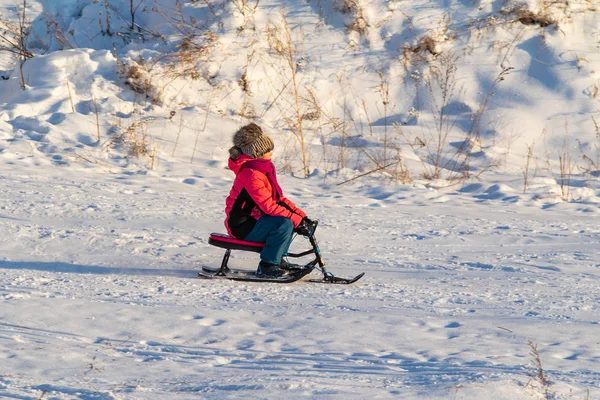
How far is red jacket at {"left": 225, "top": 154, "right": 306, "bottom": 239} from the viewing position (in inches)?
203

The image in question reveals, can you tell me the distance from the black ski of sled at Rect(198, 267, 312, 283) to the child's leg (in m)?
0.13

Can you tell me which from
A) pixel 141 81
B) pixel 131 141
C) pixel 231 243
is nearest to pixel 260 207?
pixel 231 243

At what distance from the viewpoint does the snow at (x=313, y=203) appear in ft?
12.2

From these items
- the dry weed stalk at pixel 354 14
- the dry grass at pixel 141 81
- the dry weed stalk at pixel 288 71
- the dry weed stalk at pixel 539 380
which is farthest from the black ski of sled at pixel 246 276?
the dry weed stalk at pixel 354 14

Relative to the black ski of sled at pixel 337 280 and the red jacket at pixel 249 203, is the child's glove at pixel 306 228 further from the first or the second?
the black ski of sled at pixel 337 280

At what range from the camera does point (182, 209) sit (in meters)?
7.24

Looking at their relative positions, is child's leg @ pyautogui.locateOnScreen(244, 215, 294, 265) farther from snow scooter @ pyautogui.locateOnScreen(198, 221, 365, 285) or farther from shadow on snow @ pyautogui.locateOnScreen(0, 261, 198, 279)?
shadow on snow @ pyautogui.locateOnScreen(0, 261, 198, 279)

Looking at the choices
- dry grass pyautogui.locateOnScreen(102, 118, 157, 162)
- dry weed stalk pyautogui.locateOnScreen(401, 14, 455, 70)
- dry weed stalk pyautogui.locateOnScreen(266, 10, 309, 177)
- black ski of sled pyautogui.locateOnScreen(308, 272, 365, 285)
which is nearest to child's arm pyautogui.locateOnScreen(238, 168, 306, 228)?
black ski of sled pyautogui.locateOnScreen(308, 272, 365, 285)

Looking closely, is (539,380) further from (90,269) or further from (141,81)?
(141,81)

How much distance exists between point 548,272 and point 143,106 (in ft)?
23.0

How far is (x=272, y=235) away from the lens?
524 cm

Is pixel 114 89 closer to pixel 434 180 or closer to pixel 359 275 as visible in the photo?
pixel 434 180

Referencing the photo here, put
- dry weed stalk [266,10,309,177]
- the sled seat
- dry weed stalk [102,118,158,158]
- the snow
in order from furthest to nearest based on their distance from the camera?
dry weed stalk [266,10,309,177] → dry weed stalk [102,118,158,158] → the sled seat → the snow

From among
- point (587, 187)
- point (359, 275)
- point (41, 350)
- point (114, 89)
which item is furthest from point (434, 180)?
point (41, 350)
